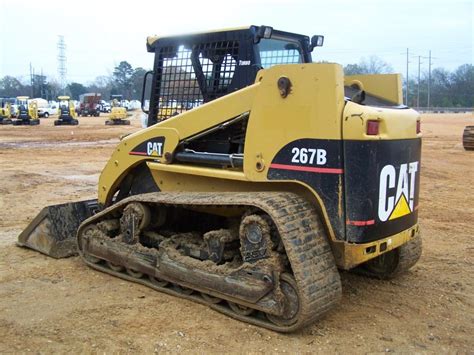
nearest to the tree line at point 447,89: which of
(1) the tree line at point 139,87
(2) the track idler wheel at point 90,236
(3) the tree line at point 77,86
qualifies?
(1) the tree line at point 139,87

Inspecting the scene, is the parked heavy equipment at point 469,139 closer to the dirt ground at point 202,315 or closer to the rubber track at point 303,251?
the dirt ground at point 202,315

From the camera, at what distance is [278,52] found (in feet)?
17.9

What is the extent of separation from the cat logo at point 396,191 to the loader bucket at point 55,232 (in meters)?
3.56

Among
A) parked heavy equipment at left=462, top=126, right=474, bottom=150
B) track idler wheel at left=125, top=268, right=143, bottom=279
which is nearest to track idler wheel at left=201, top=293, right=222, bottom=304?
track idler wheel at left=125, top=268, right=143, bottom=279

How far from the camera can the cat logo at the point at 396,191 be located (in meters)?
4.05

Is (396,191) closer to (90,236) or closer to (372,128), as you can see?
(372,128)

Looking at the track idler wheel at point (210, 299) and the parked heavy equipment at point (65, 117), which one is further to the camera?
the parked heavy equipment at point (65, 117)

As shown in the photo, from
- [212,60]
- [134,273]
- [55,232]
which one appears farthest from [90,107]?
[134,273]

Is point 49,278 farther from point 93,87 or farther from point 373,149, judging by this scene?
point 93,87

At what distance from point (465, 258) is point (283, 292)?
9.85 ft

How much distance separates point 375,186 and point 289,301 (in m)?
1.03

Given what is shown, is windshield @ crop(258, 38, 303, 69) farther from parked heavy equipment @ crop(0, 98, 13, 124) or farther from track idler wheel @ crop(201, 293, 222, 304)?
parked heavy equipment @ crop(0, 98, 13, 124)

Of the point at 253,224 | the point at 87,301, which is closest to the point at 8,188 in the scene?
the point at 87,301

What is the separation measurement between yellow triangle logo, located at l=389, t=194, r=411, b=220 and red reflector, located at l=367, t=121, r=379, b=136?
67 cm
